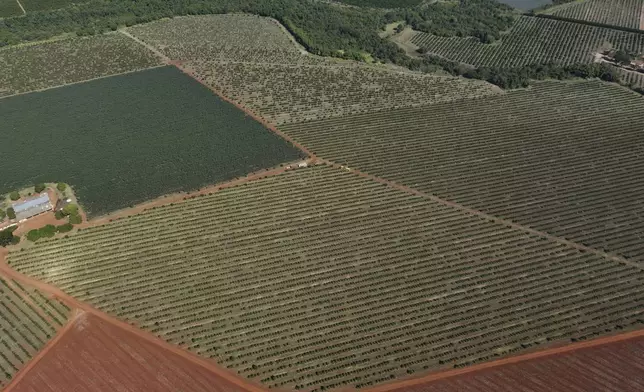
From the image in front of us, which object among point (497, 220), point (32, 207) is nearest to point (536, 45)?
point (497, 220)

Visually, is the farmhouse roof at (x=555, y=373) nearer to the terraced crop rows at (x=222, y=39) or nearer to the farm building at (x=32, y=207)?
the farm building at (x=32, y=207)

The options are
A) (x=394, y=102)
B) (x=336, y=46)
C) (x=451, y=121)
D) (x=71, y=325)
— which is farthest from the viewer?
(x=336, y=46)

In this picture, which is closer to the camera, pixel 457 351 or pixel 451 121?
pixel 457 351

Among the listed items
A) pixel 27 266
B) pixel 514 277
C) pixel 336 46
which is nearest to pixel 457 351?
pixel 514 277

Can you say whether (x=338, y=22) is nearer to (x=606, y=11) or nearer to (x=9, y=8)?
(x=606, y=11)

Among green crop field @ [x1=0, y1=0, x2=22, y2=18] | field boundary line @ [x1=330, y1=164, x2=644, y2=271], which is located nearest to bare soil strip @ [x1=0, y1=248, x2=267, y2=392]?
field boundary line @ [x1=330, y1=164, x2=644, y2=271]

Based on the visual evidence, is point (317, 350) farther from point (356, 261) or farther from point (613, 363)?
point (613, 363)
